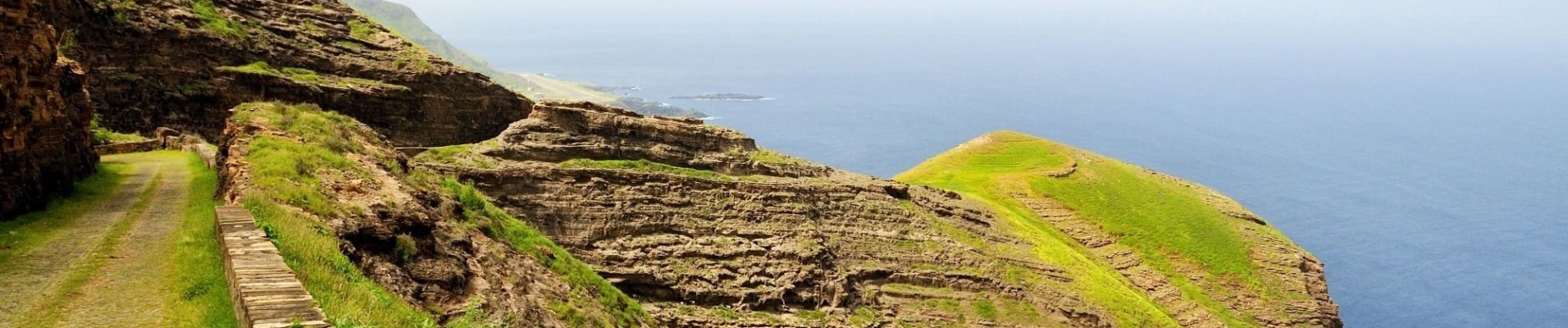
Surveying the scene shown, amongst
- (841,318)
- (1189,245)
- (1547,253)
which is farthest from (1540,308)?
(841,318)

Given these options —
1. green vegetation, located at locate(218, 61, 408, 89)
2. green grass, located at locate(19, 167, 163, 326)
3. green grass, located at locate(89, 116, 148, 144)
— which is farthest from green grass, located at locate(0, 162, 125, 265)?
green vegetation, located at locate(218, 61, 408, 89)

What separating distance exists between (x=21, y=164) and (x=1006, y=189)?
168 feet

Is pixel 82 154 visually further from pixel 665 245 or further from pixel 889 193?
pixel 889 193

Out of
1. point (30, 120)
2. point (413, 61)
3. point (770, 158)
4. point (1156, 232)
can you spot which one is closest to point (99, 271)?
point (30, 120)

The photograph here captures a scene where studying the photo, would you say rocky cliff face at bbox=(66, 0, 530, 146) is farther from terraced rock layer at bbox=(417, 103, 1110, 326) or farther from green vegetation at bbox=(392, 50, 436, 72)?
terraced rock layer at bbox=(417, 103, 1110, 326)

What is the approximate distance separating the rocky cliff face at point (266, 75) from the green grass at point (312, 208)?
59.8 ft

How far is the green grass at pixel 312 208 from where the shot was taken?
9.97m

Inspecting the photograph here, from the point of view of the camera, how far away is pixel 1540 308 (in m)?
82.1

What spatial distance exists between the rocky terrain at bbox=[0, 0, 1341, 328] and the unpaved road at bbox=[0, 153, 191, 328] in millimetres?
1429

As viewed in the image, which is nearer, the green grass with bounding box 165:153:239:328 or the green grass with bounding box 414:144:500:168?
the green grass with bounding box 165:153:239:328

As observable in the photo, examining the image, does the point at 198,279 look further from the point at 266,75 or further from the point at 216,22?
the point at 216,22

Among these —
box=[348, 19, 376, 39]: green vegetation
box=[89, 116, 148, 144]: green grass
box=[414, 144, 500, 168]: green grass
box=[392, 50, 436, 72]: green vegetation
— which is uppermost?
box=[348, 19, 376, 39]: green vegetation

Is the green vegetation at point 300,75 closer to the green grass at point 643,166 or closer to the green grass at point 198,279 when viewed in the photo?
the green grass at point 643,166

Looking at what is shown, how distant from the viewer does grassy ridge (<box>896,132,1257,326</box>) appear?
4588 centimetres
